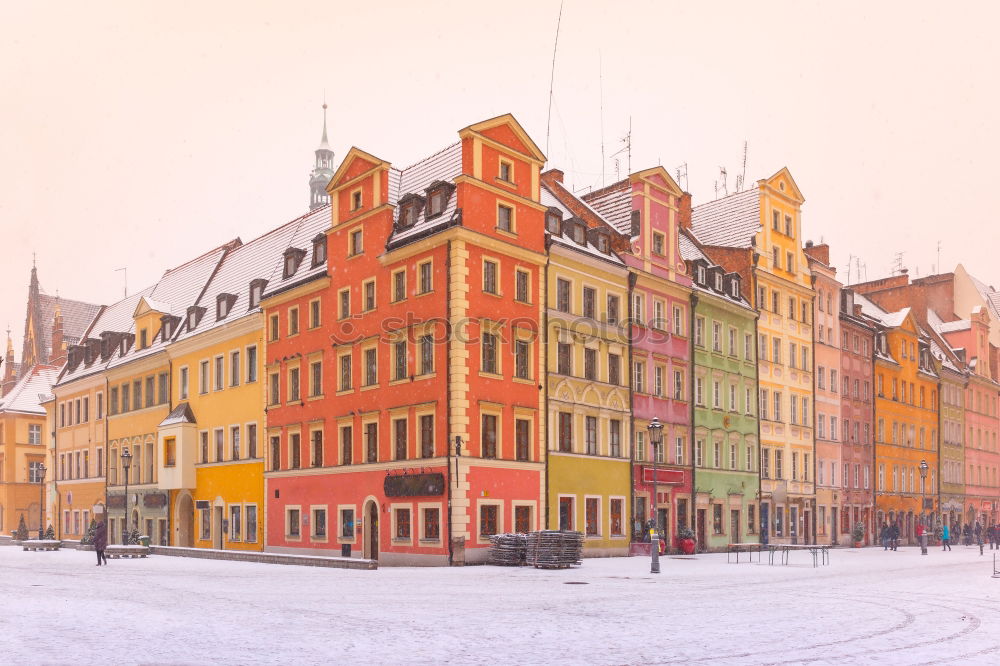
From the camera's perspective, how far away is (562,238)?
148ft

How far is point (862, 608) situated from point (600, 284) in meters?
26.6

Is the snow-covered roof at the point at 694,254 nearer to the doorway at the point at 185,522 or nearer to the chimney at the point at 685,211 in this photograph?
the chimney at the point at 685,211

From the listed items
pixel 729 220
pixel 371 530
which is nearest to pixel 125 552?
pixel 371 530

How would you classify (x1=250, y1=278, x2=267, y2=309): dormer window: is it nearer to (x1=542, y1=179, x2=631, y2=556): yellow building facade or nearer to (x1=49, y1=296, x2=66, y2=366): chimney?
(x1=542, y1=179, x2=631, y2=556): yellow building facade

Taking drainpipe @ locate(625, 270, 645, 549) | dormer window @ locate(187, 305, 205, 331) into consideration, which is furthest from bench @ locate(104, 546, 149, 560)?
drainpipe @ locate(625, 270, 645, 549)

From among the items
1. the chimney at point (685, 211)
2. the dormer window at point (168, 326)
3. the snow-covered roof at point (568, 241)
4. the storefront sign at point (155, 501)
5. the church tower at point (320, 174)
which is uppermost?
the church tower at point (320, 174)

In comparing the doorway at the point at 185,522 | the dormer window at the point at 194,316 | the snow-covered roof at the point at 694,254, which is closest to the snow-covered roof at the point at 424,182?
the snow-covered roof at the point at 694,254

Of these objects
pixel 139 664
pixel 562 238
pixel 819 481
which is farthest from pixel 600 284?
pixel 139 664

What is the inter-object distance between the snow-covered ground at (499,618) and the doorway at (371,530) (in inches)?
396

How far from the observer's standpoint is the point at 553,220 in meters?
45.0

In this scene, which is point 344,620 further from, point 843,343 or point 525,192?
point 843,343

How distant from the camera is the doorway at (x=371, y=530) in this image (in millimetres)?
42875

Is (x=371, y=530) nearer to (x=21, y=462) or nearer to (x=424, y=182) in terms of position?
(x=424, y=182)

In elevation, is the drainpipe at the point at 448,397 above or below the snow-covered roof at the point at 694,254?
below
